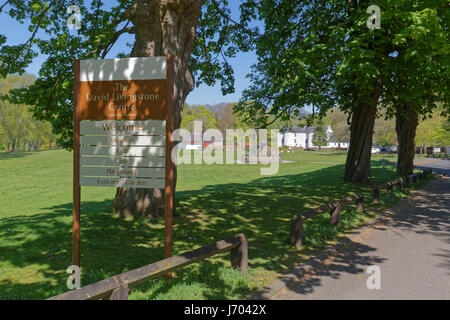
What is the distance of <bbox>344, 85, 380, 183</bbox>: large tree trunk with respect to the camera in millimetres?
15820

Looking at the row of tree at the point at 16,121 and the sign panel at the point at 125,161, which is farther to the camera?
the row of tree at the point at 16,121

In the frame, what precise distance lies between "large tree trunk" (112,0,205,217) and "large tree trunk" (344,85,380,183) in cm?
1031

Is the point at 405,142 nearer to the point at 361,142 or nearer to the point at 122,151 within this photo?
the point at 361,142

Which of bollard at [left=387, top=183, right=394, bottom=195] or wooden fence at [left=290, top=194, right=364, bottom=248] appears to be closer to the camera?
wooden fence at [left=290, top=194, right=364, bottom=248]

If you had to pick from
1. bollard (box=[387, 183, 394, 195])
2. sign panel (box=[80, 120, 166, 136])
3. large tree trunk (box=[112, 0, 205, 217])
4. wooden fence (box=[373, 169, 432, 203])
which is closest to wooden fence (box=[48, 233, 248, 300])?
sign panel (box=[80, 120, 166, 136])

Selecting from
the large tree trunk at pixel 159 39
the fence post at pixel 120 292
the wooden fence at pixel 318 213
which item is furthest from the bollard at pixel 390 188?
the fence post at pixel 120 292

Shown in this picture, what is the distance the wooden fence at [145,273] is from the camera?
11.0 feet

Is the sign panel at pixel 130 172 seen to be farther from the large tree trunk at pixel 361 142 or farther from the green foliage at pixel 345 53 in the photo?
the large tree trunk at pixel 361 142

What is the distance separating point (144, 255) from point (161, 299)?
191 centimetres

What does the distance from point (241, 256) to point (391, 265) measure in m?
2.66

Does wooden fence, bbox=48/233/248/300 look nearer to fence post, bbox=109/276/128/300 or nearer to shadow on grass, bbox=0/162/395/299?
fence post, bbox=109/276/128/300

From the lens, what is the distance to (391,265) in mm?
5812

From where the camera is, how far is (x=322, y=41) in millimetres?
13445
